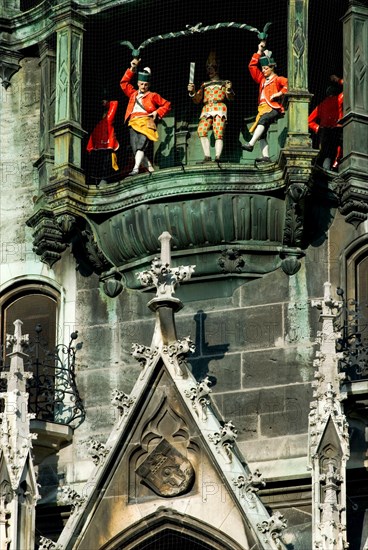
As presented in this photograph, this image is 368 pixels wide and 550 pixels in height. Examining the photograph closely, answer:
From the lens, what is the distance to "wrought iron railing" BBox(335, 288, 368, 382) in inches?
1281

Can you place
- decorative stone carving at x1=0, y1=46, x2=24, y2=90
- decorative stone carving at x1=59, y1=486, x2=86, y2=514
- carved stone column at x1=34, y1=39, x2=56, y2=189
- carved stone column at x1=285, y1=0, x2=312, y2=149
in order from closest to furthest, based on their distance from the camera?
decorative stone carving at x1=59, y1=486, x2=86, y2=514 → carved stone column at x1=285, y1=0, x2=312, y2=149 → carved stone column at x1=34, y1=39, x2=56, y2=189 → decorative stone carving at x1=0, y1=46, x2=24, y2=90

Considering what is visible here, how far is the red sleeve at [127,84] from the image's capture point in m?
34.4

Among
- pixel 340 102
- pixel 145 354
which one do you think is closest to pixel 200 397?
pixel 145 354

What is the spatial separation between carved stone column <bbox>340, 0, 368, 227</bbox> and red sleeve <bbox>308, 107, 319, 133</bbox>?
1.15 feet

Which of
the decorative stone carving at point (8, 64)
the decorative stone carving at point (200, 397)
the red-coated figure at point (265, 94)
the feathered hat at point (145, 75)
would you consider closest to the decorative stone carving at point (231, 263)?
the red-coated figure at point (265, 94)

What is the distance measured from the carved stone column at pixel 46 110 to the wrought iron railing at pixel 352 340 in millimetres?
3712

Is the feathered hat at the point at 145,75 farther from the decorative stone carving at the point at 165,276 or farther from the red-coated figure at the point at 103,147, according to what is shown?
the decorative stone carving at the point at 165,276

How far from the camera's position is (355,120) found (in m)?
33.6

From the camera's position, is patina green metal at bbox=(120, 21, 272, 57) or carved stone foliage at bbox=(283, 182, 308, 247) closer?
carved stone foliage at bbox=(283, 182, 308, 247)

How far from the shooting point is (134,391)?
32.3m

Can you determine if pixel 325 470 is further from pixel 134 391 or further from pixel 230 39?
pixel 230 39

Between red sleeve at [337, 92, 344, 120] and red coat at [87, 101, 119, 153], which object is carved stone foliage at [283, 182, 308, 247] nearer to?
red sleeve at [337, 92, 344, 120]

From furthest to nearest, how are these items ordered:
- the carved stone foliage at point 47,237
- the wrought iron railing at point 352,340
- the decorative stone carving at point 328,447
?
the carved stone foliage at point 47,237
the wrought iron railing at point 352,340
the decorative stone carving at point 328,447

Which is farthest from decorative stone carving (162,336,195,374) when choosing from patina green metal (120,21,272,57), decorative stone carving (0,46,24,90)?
decorative stone carving (0,46,24,90)
